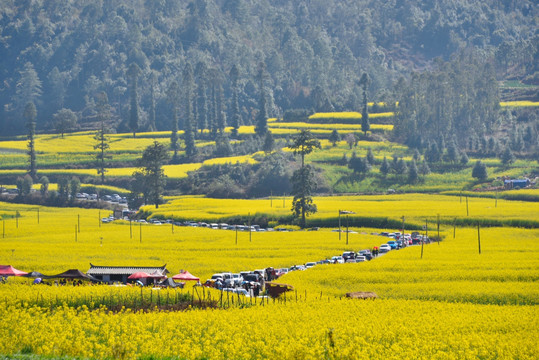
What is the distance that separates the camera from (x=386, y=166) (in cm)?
16375

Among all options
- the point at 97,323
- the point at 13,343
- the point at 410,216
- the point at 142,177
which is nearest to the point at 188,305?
the point at 97,323

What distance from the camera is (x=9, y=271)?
238ft

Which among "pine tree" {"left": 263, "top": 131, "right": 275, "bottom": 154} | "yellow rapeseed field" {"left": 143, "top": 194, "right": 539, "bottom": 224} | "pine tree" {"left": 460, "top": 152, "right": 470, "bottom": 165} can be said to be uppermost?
"pine tree" {"left": 263, "top": 131, "right": 275, "bottom": 154}

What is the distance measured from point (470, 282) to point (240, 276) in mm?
18687

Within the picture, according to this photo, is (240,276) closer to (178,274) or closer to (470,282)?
(178,274)

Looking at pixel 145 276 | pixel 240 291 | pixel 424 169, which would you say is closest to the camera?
pixel 240 291

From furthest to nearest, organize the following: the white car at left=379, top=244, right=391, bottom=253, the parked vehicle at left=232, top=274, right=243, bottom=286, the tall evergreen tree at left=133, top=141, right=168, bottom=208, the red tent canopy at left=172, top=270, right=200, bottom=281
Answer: the tall evergreen tree at left=133, top=141, right=168, bottom=208
the white car at left=379, top=244, right=391, bottom=253
the parked vehicle at left=232, top=274, right=243, bottom=286
the red tent canopy at left=172, top=270, right=200, bottom=281

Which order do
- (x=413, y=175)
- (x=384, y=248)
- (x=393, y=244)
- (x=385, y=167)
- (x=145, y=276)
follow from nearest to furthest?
1. (x=145, y=276)
2. (x=384, y=248)
3. (x=393, y=244)
4. (x=413, y=175)
5. (x=385, y=167)

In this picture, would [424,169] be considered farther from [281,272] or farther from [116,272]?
[116,272]

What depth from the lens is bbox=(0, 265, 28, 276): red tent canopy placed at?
72188mm

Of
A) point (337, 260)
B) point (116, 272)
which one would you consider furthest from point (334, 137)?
point (116, 272)

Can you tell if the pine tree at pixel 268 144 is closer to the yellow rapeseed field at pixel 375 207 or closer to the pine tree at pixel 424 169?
the yellow rapeseed field at pixel 375 207

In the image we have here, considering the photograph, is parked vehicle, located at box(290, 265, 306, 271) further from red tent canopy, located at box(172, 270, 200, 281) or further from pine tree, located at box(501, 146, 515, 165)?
pine tree, located at box(501, 146, 515, 165)

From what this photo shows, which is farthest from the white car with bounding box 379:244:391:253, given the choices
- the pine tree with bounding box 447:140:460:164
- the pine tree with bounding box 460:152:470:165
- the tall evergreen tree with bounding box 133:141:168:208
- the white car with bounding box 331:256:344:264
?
the pine tree with bounding box 447:140:460:164
